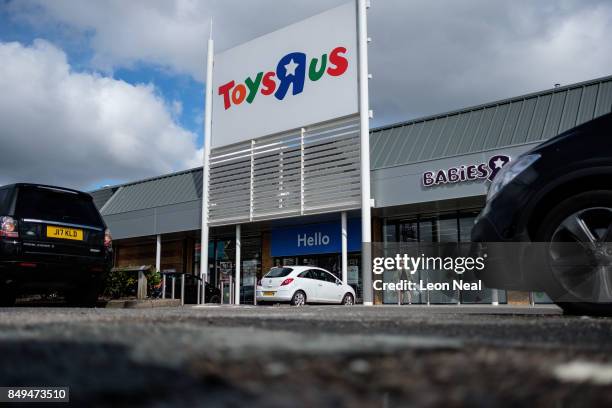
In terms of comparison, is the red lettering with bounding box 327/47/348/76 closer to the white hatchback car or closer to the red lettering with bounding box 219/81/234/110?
the red lettering with bounding box 219/81/234/110

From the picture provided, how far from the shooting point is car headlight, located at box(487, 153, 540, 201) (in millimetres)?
4562

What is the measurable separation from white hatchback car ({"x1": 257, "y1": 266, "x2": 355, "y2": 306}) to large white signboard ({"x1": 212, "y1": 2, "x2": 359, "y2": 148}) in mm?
5145

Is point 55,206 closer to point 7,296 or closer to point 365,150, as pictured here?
point 7,296

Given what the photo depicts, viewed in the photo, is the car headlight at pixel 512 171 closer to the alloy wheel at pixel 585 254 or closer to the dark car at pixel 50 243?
the alloy wheel at pixel 585 254

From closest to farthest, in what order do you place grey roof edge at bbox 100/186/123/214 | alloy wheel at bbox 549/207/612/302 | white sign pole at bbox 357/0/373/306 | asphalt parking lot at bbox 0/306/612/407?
asphalt parking lot at bbox 0/306/612/407
alloy wheel at bbox 549/207/612/302
white sign pole at bbox 357/0/373/306
grey roof edge at bbox 100/186/123/214

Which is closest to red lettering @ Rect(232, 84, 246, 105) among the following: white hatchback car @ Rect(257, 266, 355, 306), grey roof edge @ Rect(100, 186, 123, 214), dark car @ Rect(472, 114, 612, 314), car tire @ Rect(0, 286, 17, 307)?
white hatchback car @ Rect(257, 266, 355, 306)

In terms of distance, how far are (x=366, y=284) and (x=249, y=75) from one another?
29.9ft

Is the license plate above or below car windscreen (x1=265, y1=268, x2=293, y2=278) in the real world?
above

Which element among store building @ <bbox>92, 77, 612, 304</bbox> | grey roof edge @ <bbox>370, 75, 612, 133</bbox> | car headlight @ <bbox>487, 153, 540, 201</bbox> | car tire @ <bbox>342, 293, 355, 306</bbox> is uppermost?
grey roof edge @ <bbox>370, 75, 612, 133</bbox>

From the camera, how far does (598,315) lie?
4355mm

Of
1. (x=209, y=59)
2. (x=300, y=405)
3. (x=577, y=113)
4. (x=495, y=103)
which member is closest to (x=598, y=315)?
(x=300, y=405)

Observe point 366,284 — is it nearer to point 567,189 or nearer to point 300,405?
point 567,189

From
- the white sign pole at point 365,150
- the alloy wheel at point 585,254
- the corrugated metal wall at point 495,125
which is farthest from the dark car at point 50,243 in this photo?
the corrugated metal wall at point 495,125

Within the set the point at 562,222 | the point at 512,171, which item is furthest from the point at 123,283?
the point at 562,222
